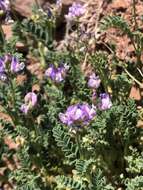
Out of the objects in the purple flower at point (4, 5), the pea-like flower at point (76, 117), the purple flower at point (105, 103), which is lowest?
the purple flower at point (105, 103)

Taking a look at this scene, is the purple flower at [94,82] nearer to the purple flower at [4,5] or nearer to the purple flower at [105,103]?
the purple flower at [105,103]

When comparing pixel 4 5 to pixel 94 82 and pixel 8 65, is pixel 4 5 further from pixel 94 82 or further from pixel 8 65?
pixel 94 82

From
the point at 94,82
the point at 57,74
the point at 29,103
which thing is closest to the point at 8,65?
the point at 29,103

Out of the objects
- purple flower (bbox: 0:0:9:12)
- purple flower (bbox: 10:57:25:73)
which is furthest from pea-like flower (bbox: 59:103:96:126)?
purple flower (bbox: 0:0:9:12)

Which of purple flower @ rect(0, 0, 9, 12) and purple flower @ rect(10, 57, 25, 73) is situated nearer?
purple flower @ rect(10, 57, 25, 73)

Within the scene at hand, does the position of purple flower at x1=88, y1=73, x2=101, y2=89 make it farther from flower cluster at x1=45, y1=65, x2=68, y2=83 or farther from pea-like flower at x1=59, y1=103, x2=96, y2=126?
pea-like flower at x1=59, y1=103, x2=96, y2=126

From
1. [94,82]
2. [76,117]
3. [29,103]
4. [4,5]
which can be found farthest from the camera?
[4,5]

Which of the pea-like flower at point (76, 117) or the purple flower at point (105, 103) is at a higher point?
the pea-like flower at point (76, 117)

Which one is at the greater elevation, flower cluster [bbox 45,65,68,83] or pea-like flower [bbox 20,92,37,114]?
flower cluster [bbox 45,65,68,83]

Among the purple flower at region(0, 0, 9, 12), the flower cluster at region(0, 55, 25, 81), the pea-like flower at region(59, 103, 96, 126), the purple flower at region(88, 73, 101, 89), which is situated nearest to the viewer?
the pea-like flower at region(59, 103, 96, 126)

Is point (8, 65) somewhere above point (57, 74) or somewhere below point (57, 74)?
above

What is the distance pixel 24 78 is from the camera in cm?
406

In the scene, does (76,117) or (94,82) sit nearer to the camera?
(76,117)

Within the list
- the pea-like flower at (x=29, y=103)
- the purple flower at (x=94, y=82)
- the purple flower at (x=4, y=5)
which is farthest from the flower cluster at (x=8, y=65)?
the purple flower at (x=4, y=5)
